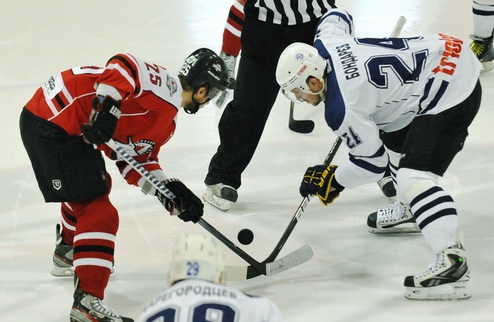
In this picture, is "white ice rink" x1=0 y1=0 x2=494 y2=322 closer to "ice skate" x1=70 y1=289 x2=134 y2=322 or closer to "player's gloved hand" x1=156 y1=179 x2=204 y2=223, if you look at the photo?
"ice skate" x1=70 y1=289 x2=134 y2=322

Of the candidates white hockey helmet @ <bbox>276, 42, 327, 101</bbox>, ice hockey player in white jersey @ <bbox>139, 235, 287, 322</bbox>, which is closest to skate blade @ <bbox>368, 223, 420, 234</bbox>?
white hockey helmet @ <bbox>276, 42, 327, 101</bbox>

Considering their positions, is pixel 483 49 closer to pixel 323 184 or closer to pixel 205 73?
pixel 323 184

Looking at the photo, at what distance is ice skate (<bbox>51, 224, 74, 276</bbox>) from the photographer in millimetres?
3654

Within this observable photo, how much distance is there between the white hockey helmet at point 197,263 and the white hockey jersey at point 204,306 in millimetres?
17

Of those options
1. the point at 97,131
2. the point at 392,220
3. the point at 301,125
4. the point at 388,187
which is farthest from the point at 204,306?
the point at 301,125

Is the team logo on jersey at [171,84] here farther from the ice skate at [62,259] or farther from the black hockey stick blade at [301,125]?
the black hockey stick blade at [301,125]

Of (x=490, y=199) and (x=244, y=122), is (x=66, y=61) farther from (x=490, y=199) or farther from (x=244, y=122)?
(x=490, y=199)

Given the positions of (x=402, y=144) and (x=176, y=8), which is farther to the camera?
(x=176, y=8)

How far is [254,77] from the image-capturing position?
4.26m

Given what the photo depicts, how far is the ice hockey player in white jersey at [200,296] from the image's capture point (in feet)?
6.82

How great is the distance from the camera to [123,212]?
421cm

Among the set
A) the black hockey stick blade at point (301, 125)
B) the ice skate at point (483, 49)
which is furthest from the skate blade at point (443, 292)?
the ice skate at point (483, 49)

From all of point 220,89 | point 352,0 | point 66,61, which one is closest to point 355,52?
point 220,89

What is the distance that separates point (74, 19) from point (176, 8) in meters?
0.73
